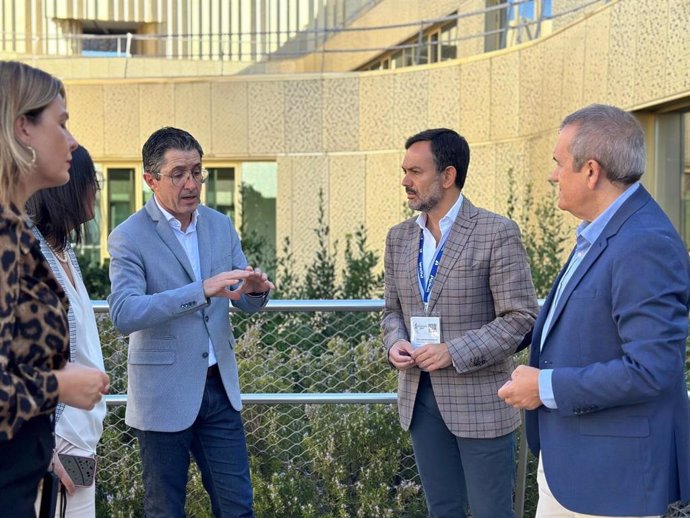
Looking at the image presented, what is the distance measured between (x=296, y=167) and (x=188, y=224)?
30.3ft

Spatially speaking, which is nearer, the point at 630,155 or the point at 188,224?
the point at 630,155

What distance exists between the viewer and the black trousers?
1893 mm

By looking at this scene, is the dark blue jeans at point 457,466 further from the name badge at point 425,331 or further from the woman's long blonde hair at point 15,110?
the woman's long blonde hair at point 15,110

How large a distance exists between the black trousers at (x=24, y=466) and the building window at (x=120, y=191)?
11.7 m

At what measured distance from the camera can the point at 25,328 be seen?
189 cm

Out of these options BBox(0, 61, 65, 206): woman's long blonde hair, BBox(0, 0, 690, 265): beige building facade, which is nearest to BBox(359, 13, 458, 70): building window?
BBox(0, 0, 690, 265): beige building facade

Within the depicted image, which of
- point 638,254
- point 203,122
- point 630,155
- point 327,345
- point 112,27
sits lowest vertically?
point 327,345

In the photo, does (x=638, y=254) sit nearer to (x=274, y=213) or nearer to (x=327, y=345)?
(x=327, y=345)

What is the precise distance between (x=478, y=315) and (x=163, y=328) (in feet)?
3.92


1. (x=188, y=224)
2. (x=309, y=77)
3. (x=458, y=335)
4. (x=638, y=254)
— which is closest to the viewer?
(x=638, y=254)

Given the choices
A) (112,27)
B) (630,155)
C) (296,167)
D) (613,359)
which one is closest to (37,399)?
(613,359)

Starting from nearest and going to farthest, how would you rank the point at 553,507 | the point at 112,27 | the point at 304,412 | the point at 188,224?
the point at 553,507, the point at 188,224, the point at 304,412, the point at 112,27

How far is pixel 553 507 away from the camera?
2.58 m

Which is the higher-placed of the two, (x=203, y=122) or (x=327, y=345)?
(x=203, y=122)
